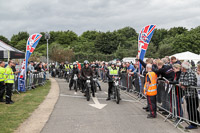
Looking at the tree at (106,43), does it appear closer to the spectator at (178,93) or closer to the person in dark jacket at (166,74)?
the person in dark jacket at (166,74)

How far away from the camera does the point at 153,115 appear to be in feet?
25.3

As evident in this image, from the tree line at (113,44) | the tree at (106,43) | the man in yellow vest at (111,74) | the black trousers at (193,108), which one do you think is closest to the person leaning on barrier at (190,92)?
the black trousers at (193,108)

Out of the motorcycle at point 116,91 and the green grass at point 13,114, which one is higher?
the motorcycle at point 116,91

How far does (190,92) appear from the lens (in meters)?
6.34

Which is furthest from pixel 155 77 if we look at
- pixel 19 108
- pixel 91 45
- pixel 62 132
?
pixel 91 45

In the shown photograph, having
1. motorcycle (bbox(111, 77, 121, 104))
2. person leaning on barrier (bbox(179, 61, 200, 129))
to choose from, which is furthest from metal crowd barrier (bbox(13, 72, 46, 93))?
person leaning on barrier (bbox(179, 61, 200, 129))

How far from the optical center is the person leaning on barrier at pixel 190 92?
6262 millimetres

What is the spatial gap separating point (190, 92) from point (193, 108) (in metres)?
0.46

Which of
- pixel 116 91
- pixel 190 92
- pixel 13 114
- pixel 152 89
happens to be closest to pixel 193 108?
pixel 190 92

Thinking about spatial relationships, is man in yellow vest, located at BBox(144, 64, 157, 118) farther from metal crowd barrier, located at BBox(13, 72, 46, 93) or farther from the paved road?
metal crowd barrier, located at BBox(13, 72, 46, 93)

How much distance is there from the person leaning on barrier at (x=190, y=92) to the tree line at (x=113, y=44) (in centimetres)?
4193

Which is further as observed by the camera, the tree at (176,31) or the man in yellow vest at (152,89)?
the tree at (176,31)

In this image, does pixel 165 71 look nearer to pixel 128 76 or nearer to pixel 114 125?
pixel 114 125

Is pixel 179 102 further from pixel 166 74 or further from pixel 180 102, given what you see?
pixel 166 74
